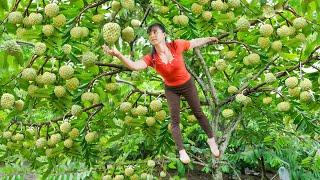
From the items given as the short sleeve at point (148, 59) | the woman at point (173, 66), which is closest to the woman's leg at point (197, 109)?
the woman at point (173, 66)

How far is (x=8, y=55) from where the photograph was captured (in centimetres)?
227

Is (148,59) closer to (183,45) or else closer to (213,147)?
(183,45)

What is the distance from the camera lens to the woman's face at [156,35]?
2.71 meters

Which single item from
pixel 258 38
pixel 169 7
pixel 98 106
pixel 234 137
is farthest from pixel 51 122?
pixel 234 137

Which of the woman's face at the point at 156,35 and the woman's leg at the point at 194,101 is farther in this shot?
the woman's leg at the point at 194,101

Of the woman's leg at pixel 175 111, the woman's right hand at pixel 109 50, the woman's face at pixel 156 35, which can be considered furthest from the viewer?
the woman's leg at pixel 175 111

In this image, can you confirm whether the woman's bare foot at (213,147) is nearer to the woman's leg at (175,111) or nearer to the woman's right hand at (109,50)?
the woman's leg at (175,111)

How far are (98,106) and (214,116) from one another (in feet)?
2.78

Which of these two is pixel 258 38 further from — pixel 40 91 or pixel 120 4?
pixel 40 91

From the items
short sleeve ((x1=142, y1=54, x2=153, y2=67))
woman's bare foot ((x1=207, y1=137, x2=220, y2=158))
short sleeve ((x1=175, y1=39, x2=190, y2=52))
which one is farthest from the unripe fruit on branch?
woman's bare foot ((x1=207, y1=137, x2=220, y2=158))

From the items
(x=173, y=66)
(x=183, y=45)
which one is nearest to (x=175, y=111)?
(x=173, y=66)

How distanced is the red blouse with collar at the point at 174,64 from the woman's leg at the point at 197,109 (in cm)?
9

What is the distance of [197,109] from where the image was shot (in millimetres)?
3076

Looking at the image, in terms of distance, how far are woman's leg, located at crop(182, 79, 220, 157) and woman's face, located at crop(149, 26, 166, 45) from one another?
39 cm
